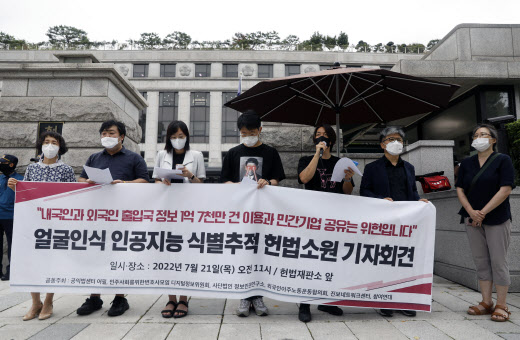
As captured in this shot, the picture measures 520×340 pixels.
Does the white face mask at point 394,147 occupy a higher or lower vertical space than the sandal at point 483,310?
higher

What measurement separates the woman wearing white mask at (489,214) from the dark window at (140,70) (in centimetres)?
3880

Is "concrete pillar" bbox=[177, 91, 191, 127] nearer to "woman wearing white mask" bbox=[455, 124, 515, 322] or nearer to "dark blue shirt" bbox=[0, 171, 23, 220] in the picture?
"dark blue shirt" bbox=[0, 171, 23, 220]

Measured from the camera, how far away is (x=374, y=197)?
388cm

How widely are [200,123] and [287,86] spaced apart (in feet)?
106

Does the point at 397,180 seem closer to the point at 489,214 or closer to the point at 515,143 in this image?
the point at 489,214

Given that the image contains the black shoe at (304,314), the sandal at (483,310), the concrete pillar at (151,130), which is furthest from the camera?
the concrete pillar at (151,130)

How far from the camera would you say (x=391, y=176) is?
155 inches

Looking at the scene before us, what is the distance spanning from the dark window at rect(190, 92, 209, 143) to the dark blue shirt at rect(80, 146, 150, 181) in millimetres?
32032

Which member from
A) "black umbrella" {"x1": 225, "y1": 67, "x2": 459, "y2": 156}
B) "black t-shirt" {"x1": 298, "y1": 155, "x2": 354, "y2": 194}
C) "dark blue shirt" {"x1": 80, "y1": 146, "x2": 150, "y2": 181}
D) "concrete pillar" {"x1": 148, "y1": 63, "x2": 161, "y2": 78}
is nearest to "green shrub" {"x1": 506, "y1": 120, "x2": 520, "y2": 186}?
"black umbrella" {"x1": 225, "y1": 67, "x2": 459, "y2": 156}

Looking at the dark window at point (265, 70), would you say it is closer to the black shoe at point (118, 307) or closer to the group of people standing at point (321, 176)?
the group of people standing at point (321, 176)

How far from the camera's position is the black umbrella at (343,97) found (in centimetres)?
448

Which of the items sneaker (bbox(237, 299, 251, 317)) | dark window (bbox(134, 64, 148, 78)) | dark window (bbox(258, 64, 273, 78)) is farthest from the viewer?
dark window (bbox(134, 64, 148, 78))

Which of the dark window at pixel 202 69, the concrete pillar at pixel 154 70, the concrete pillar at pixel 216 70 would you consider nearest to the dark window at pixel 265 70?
the concrete pillar at pixel 216 70

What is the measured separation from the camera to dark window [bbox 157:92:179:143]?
118ft
